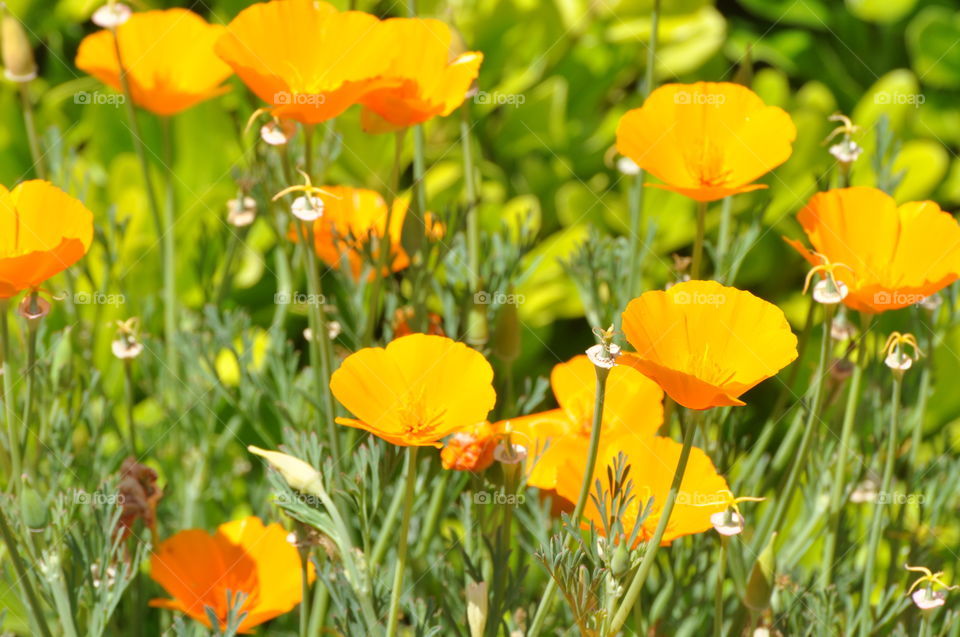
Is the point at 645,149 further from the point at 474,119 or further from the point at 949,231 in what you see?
the point at 474,119

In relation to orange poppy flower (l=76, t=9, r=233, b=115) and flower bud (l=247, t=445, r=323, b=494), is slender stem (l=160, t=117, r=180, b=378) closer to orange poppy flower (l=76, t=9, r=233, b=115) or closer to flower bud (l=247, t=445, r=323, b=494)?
orange poppy flower (l=76, t=9, r=233, b=115)

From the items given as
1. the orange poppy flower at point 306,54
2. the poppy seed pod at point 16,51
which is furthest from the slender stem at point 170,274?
the orange poppy flower at point 306,54

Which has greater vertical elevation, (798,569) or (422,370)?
(422,370)

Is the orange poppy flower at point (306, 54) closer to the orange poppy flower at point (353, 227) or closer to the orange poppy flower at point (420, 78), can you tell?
the orange poppy flower at point (420, 78)

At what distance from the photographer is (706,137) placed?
0.81 meters

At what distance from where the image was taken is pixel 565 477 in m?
0.70

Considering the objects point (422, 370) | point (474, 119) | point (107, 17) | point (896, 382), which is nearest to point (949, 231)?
point (896, 382)

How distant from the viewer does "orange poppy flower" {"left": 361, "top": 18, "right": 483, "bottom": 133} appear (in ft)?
2.51

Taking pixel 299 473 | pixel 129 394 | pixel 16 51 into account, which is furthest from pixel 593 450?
pixel 16 51

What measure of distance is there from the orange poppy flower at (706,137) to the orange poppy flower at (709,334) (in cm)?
14

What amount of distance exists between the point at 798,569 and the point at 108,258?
0.61 meters

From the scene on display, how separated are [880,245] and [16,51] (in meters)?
0.63

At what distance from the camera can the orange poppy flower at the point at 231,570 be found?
77 centimetres

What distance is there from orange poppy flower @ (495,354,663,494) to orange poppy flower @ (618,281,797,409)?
0.13 m
